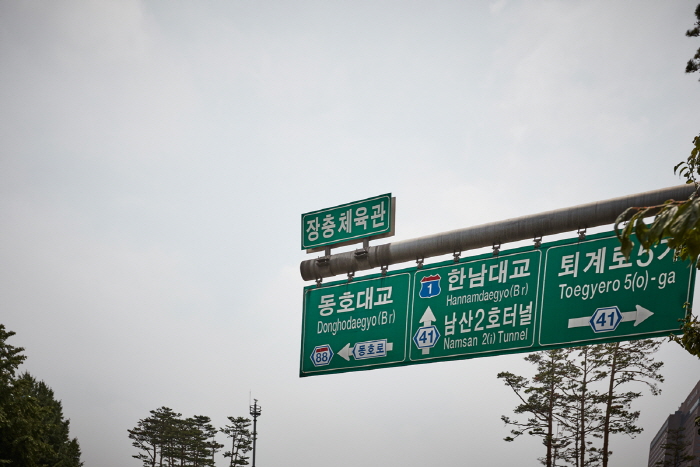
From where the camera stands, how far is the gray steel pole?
27.7 ft

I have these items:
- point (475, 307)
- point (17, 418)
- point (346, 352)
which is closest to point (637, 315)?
point (475, 307)

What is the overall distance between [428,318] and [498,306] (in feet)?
3.53

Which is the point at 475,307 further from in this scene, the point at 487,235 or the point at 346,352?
the point at 346,352

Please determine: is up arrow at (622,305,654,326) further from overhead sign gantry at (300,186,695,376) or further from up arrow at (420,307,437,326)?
up arrow at (420,307,437,326)

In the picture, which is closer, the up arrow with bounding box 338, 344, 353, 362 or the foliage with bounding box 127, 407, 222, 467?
the up arrow with bounding box 338, 344, 353, 362

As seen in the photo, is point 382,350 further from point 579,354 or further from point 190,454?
point 190,454

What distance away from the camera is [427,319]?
9711mm

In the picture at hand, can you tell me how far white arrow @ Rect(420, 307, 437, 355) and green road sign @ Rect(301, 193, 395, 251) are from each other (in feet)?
4.73

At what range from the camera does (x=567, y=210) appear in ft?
29.3

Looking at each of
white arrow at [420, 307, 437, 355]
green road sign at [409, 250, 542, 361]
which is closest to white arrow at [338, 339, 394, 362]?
green road sign at [409, 250, 542, 361]

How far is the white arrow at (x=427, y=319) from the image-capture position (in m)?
9.64

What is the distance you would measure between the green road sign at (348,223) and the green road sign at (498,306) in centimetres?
74

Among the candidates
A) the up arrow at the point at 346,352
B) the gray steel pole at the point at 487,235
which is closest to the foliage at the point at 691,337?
the gray steel pole at the point at 487,235

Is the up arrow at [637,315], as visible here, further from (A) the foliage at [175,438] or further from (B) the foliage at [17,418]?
(A) the foliage at [175,438]
